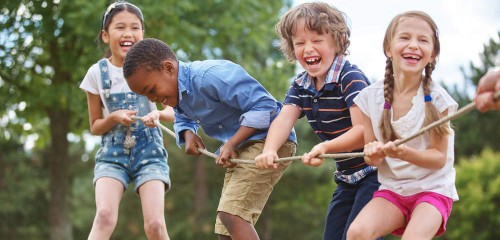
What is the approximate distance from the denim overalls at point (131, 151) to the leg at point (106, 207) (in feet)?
0.19

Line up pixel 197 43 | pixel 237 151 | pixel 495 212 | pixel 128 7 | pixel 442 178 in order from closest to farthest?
pixel 442 178 → pixel 237 151 → pixel 128 7 → pixel 197 43 → pixel 495 212

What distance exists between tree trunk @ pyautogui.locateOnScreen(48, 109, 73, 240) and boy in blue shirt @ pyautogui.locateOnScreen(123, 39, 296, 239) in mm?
9400


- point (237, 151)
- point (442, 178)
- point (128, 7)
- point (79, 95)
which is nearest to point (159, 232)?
point (237, 151)

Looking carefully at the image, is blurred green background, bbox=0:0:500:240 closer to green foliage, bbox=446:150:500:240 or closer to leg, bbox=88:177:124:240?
green foliage, bbox=446:150:500:240

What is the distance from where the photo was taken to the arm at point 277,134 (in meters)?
4.02

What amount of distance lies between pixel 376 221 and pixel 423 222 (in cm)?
22

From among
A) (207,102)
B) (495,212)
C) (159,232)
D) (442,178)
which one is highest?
(207,102)

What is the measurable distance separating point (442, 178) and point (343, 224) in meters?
0.91

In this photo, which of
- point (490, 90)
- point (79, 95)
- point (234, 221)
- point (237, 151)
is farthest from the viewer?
point (79, 95)

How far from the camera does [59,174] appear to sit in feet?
44.7

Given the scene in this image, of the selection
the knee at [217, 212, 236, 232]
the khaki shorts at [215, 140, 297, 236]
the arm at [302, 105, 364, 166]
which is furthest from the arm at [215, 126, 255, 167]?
the arm at [302, 105, 364, 166]

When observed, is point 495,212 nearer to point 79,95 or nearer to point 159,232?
point 79,95

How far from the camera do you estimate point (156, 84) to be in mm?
4312

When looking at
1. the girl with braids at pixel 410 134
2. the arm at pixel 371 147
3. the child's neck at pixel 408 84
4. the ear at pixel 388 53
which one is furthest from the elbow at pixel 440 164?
the ear at pixel 388 53
